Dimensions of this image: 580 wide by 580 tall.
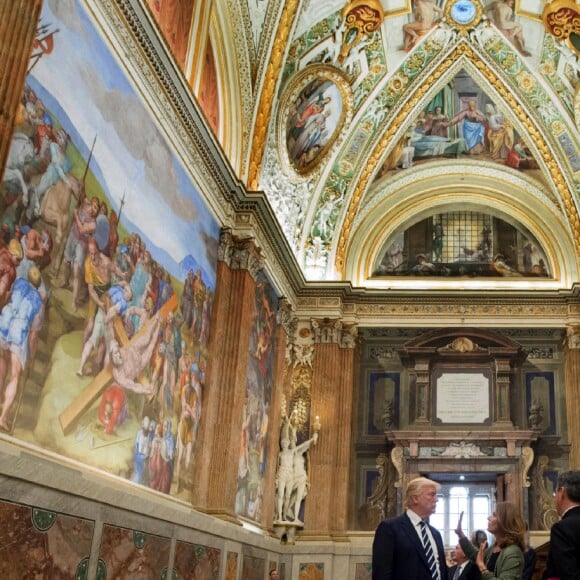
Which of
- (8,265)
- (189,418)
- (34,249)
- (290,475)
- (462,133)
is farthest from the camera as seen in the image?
(462,133)

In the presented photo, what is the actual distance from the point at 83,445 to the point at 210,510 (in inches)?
185

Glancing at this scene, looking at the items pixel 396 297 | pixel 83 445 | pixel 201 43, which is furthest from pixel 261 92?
pixel 83 445

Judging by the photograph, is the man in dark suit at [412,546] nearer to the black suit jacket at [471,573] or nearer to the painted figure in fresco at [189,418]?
the black suit jacket at [471,573]

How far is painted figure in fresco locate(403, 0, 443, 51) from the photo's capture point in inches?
706

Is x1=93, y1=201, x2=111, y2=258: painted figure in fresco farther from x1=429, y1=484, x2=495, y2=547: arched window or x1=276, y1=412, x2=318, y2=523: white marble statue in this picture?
x1=429, y1=484, x2=495, y2=547: arched window

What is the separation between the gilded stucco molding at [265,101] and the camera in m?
16.2

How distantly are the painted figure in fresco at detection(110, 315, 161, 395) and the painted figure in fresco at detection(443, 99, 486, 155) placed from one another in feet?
36.8

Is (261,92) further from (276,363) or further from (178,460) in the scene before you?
(178,460)

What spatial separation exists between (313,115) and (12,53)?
1147cm

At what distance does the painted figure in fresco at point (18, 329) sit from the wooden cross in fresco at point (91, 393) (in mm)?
1063

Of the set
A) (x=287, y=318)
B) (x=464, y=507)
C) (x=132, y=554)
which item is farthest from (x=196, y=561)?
(x=464, y=507)

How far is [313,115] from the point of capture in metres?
18.6

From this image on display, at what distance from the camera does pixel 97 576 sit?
30.6 feet

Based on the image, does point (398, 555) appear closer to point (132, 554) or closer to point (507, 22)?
point (132, 554)
